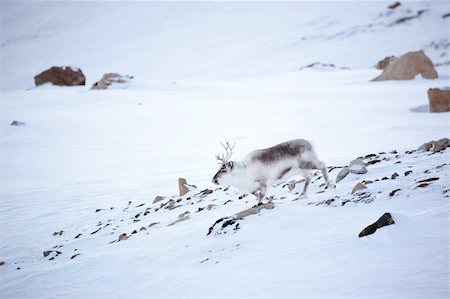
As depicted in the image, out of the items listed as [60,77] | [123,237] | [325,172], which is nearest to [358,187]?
[325,172]

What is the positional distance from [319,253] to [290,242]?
1.87 ft

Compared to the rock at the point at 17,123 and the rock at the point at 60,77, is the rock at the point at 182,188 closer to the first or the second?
the rock at the point at 17,123

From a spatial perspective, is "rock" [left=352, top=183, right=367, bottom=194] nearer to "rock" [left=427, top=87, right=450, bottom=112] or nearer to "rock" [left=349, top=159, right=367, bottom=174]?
"rock" [left=349, top=159, right=367, bottom=174]

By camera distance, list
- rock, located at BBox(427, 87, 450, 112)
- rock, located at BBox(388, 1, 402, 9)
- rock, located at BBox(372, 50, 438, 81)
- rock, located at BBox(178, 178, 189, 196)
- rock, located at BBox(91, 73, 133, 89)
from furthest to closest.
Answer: rock, located at BBox(388, 1, 402, 9)
rock, located at BBox(91, 73, 133, 89)
rock, located at BBox(372, 50, 438, 81)
rock, located at BBox(427, 87, 450, 112)
rock, located at BBox(178, 178, 189, 196)

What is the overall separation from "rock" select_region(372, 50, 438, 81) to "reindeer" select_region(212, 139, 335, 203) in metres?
19.6

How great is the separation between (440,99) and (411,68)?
9.13 m

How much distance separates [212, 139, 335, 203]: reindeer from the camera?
731 cm

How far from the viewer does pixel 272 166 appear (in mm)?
7293

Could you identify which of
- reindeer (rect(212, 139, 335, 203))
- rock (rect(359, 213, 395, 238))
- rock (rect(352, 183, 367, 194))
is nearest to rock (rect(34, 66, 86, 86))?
reindeer (rect(212, 139, 335, 203))

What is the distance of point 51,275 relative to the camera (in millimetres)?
6320

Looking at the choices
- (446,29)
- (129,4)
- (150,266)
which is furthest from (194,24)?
(150,266)

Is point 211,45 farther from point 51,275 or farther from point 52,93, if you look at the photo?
point 51,275

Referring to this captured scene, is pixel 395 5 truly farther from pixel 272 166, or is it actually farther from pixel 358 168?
pixel 272 166

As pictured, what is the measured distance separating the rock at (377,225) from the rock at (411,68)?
21803mm
